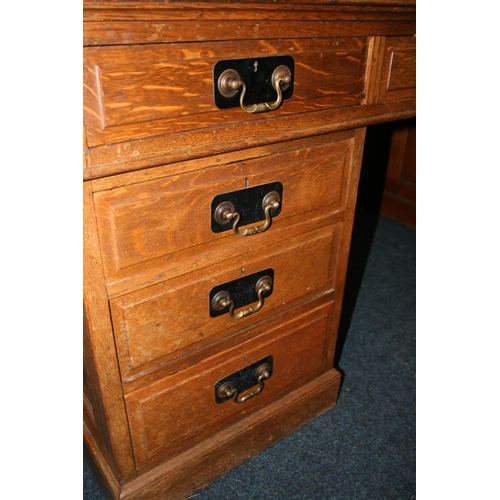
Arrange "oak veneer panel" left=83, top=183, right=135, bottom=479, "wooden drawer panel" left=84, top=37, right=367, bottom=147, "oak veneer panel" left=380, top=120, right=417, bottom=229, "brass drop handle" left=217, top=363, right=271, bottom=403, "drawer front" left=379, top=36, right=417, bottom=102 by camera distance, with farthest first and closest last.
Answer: "oak veneer panel" left=380, top=120, right=417, bottom=229 < "brass drop handle" left=217, top=363, right=271, bottom=403 < "drawer front" left=379, top=36, right=417, bottom=102 < "oak veneer panel" left=83, top=183, right=135, bottom=479 < "wooden drawer panel" left=84, top=37, right=367, bottom=147

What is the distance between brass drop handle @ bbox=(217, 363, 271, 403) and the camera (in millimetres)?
957

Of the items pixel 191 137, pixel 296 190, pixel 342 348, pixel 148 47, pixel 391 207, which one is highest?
pixel 148 47

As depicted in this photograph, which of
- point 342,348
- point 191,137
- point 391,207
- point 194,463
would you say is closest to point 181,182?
point 191,137

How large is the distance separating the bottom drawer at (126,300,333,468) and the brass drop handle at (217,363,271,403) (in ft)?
0.04

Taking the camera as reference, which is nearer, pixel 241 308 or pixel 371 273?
pixel 241 308

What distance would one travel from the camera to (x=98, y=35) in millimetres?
548

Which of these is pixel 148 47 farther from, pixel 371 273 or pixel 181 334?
pixel 371 273

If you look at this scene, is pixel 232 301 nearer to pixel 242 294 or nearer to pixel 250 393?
pixel 242 294

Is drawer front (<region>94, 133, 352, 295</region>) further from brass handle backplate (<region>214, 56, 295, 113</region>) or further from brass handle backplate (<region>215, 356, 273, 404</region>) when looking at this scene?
brass handle backplate (<region>215, 356, 273, 404</region>)

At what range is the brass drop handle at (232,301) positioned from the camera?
0.86 metres

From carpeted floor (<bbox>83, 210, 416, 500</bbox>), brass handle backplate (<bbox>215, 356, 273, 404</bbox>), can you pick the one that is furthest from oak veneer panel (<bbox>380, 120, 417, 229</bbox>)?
brass handle backplate (<bbox>215, 356, 273, 404</bbox>)

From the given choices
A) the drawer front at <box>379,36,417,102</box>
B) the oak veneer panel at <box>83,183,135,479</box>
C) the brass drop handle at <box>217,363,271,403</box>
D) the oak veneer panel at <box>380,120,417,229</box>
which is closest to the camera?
the oak veneer panel at <box>83,183,135,479</box>

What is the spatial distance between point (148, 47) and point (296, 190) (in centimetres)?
38

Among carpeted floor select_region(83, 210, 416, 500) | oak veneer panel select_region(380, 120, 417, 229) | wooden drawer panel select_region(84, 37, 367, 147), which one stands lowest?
carpeted floor select_region(83, 210, 416, 500)
